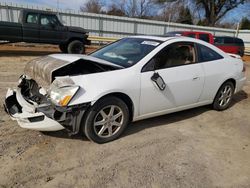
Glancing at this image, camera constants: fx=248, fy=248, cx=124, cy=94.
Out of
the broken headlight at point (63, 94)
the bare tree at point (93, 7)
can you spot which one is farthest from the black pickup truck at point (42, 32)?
the bare tree at point (93, 7)

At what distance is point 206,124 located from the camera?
4625 millimetres

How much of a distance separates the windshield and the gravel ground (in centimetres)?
115

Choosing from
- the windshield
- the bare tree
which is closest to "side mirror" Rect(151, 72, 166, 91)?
the windshield

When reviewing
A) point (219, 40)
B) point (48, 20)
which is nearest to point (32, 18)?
point (48, 20)

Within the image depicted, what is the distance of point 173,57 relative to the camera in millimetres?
4305

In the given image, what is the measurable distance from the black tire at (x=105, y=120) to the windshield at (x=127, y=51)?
2.19 feet

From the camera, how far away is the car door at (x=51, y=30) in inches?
480

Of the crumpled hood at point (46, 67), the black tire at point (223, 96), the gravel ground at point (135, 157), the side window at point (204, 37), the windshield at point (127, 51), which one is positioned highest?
the windshield at point (127, 51)

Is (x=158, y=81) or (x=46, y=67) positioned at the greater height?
(x=46, y=67)

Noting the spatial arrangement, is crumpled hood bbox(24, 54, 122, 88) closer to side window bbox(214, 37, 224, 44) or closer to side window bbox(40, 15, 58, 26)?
side window bbox(40, 15, 58, 26)

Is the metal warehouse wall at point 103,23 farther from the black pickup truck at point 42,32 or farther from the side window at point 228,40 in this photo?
the side window at point 228,40

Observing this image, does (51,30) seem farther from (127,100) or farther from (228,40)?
(228,40)

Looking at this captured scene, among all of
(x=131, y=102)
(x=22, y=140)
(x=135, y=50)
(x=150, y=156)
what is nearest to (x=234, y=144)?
(x=150, y=156)

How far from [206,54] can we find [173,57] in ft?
2.84
